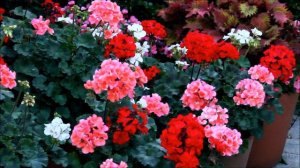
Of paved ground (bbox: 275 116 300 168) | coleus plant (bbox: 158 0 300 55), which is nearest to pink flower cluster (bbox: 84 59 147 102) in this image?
coleus plant (bbox: 158 0 300 55)

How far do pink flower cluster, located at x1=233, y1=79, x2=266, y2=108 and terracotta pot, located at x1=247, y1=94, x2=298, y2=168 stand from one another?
0.56m

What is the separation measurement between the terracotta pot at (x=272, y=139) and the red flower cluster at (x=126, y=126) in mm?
1307

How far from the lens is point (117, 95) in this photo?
233 centimetres

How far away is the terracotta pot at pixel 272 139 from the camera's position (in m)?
3.57

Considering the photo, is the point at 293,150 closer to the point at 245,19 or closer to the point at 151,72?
the point at 245,19

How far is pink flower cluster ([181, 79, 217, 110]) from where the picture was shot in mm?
2838

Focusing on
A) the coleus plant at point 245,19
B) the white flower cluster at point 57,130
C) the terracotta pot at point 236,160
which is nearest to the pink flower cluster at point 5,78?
the white flower cluster at point 57,130

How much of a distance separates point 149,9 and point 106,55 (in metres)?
1.90

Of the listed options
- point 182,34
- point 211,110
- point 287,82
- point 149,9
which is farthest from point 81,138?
point 149,9

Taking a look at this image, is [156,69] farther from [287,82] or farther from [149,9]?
[149,9]

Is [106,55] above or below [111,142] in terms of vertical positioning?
above

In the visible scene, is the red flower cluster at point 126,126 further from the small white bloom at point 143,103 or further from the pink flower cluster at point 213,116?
the pink flower cluster at point 213,116

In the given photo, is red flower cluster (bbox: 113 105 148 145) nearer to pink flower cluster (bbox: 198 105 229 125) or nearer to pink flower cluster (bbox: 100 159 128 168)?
pink flower cluster (bbox: 100 159 128 168)

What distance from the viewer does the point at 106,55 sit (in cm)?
296
